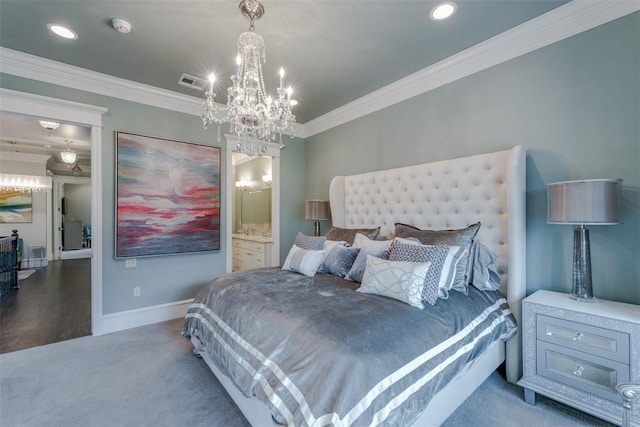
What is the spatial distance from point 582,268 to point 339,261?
1.81 meters

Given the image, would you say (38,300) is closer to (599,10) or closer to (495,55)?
(495,55)

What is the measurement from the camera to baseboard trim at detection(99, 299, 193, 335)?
3191 millimetres

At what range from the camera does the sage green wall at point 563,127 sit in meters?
1.92

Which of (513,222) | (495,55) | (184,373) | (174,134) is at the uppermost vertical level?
(495,55)

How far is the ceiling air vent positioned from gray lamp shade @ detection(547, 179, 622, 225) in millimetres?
3597

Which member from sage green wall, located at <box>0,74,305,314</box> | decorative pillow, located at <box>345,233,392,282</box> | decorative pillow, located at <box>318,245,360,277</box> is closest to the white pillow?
decorative pillow, located at <box>345,233,392,282</box>

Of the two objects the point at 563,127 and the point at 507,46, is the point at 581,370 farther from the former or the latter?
the point at 507,46

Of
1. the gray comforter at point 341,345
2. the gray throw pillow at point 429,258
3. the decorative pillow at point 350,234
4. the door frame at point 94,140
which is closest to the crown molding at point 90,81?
the door frame at point 94,140

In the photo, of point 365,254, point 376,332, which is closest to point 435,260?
point 365,254

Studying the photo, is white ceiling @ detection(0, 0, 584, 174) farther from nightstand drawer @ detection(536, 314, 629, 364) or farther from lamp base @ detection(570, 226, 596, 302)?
nightstand drawer @ detection(536, 314, 629, 364)

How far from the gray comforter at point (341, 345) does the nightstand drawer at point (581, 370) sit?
277 mm

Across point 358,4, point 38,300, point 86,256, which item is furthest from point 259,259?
point 86,256

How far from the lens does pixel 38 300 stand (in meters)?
4.34

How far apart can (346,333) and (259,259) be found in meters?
3.49
